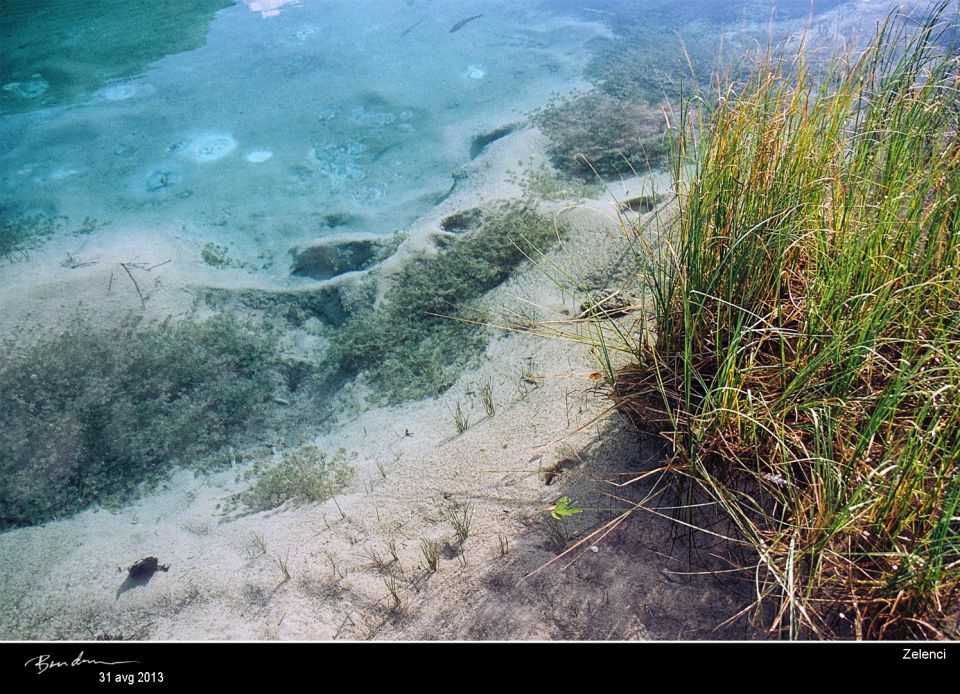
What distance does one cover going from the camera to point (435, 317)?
3.50 m

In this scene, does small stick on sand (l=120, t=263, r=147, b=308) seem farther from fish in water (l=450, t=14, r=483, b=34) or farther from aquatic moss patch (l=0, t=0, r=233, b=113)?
fish in water (l=450, t=14, r=483, b=34)

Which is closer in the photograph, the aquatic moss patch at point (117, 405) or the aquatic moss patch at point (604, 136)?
the aquatic moss patch at point (117, 405)

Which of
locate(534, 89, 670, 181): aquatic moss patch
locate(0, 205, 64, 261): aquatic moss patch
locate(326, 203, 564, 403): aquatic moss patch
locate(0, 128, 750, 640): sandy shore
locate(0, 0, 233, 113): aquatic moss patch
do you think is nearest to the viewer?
locate(0, 128, 750, 640): sandy shore

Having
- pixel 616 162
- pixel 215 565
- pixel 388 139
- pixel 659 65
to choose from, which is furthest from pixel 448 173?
pixel 215 565

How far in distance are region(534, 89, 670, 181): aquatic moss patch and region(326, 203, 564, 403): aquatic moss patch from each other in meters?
0.89

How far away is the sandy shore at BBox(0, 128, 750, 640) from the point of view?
6.05 feet

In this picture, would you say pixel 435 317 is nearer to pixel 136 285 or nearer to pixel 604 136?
pixel 136 285

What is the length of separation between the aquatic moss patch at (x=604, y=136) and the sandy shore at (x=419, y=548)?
6.51ft

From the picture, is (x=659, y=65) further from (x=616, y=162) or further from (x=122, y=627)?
(x=122, y=627)

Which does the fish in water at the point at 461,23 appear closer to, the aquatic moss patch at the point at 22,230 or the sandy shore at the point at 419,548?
the aquatic moss patch at the point at 22,230

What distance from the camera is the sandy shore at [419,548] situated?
1843mm

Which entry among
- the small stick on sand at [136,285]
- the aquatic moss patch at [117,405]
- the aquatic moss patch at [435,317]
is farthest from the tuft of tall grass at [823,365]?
the small stick on sand at [136,285]

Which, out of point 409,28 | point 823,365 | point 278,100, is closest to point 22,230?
point 278,100
